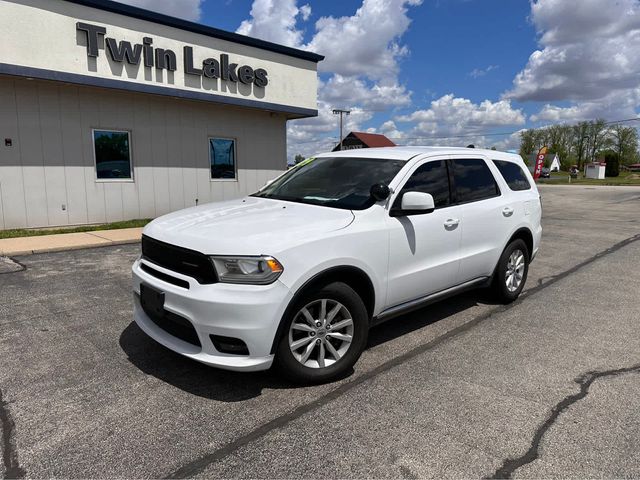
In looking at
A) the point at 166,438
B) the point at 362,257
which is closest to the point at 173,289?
the point at 166,438

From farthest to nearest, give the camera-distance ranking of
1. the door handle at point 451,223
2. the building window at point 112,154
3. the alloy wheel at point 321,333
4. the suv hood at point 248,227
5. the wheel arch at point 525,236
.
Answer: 1. the building window at point 112,154
2. the wheel arch at point 525,236
3. the door handle at point 451,223
4. the alloy wheel at point 321,333
5. the suv hood at point 248,227

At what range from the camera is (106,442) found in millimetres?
2762

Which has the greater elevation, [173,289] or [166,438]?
[173,289]

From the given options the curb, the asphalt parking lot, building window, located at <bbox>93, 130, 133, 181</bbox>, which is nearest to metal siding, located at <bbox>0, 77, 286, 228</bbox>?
building window, located at <bbox>93, 130, 133, 181</bbox>

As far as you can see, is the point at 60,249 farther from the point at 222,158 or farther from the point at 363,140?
the point at 363,140

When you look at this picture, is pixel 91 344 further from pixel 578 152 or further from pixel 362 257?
pixel 578 152

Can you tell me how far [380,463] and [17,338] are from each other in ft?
11.8

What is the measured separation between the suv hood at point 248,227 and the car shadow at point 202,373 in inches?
40.6

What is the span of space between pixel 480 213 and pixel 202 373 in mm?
3128

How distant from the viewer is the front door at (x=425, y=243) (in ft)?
12.9

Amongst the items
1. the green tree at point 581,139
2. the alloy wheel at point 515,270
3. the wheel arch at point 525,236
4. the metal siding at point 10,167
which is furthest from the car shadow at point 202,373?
the green tree at point 581,139

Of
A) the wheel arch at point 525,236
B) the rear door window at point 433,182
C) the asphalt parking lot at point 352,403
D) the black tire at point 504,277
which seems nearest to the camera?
the asphalt parking lot at point 352,403

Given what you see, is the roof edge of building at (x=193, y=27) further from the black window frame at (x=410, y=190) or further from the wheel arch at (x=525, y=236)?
the wheel arch at (x=525, y=236)

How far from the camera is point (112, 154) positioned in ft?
37.3
